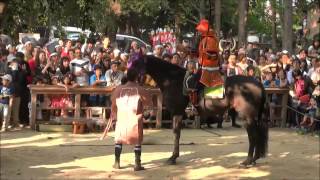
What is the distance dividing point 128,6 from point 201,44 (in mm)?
30846

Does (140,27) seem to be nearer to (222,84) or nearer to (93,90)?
(93,90)

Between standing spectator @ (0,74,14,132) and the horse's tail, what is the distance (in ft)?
21.4

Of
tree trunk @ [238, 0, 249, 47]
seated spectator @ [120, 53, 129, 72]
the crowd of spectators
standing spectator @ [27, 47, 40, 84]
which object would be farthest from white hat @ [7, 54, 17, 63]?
tree trunk @ [238, 0, 249, 47]

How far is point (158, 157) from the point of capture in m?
11.4

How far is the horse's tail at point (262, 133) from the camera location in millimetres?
10922

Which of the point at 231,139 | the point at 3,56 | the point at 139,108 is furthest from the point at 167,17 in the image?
the point at 139,108

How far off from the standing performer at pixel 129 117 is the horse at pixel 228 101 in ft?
2.34

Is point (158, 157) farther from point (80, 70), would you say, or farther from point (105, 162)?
point (80, 70)

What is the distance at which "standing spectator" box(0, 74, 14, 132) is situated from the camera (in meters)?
14.6

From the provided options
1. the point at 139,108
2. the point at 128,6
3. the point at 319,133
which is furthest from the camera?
the point at 128,6

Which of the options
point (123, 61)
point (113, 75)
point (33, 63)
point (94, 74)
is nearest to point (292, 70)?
point (123, 61)

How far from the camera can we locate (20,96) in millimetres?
15289

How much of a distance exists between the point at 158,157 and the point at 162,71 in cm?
164

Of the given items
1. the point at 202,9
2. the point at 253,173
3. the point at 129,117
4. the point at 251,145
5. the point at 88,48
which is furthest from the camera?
the point at 202,9
